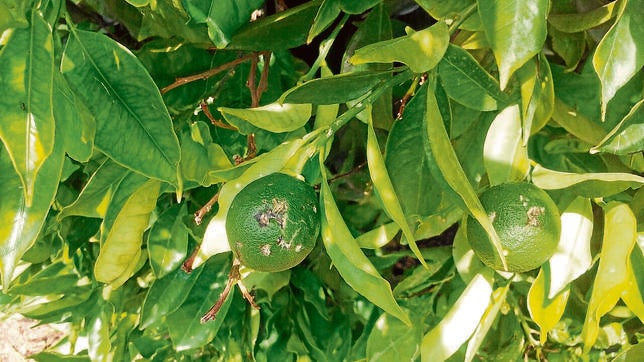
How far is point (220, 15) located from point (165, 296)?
45cm

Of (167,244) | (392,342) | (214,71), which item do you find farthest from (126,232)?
(392,342)

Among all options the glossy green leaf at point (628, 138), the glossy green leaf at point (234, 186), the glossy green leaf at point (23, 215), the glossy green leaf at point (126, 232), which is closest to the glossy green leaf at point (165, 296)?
the glossy green leaf at point (126, 232)

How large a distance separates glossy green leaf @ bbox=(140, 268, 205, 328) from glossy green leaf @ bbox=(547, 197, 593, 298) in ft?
1.65

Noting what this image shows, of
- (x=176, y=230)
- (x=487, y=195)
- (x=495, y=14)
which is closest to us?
(x=495, y=14)

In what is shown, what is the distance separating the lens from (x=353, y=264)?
1.82 feet

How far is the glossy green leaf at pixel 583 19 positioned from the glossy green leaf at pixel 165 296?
602 mm

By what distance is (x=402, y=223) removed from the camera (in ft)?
1.73

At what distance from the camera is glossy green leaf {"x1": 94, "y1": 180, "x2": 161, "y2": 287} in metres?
0.69

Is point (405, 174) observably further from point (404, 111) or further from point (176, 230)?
point (176, 230)

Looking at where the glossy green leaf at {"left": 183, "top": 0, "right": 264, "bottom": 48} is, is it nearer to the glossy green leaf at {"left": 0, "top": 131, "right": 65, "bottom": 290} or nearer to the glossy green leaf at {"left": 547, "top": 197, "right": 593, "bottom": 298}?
the glossy green leaf at {"left": 0, "top": 131, "right": 65, "bottom": 290}

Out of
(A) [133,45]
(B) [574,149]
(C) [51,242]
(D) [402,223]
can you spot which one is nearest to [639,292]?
(B) [574,149]

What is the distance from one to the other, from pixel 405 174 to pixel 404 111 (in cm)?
7

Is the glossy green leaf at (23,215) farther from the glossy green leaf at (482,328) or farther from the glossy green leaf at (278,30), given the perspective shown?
the glossy green leaf at (482,328)

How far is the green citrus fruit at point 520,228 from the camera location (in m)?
0.59
